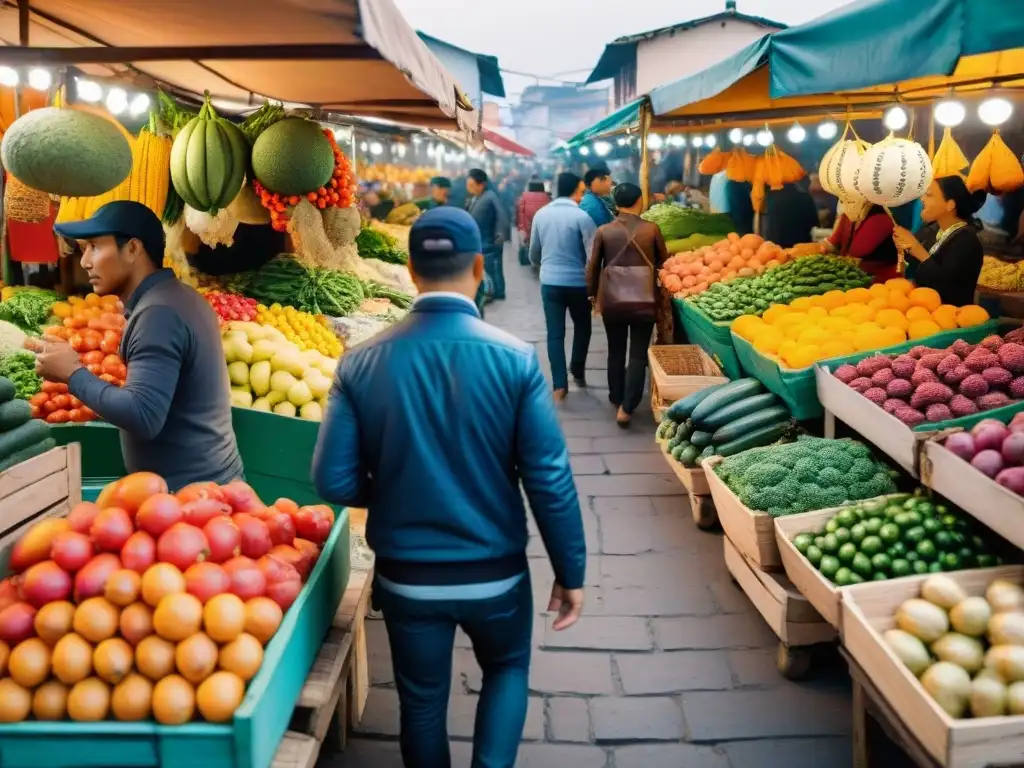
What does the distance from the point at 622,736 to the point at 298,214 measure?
10.0 feet

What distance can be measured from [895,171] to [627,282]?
2.55 meters

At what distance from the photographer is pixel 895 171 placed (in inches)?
205

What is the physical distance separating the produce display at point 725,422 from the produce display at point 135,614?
130 inches

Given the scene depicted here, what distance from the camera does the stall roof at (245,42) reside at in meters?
2.70

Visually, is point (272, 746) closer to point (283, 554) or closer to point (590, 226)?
point (283, 554)

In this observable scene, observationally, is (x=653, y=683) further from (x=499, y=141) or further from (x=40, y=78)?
(x=499, y=141)

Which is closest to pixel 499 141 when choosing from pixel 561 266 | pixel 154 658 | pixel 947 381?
pixel 561 266

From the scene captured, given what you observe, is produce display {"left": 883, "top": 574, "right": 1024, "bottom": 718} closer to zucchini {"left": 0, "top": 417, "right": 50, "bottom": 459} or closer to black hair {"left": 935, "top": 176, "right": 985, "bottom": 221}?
zucchini {"left": 0, "top": 417, "right": 50, "bottom": 459}

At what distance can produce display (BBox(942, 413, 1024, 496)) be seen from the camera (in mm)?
3232

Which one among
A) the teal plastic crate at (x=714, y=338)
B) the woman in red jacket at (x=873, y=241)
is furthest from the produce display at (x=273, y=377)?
the woman in red jacket at (x=873, y=241)

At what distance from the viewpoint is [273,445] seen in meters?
4.38

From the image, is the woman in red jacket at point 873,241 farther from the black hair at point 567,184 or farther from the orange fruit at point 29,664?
the orange fruit at point 29,664

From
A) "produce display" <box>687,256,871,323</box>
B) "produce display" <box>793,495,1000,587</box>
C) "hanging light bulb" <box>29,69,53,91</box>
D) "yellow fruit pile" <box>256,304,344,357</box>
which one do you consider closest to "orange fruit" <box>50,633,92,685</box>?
"produce display" <box>793,495,1000,587</box>

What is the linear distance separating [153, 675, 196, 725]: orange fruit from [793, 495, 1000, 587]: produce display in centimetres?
236
